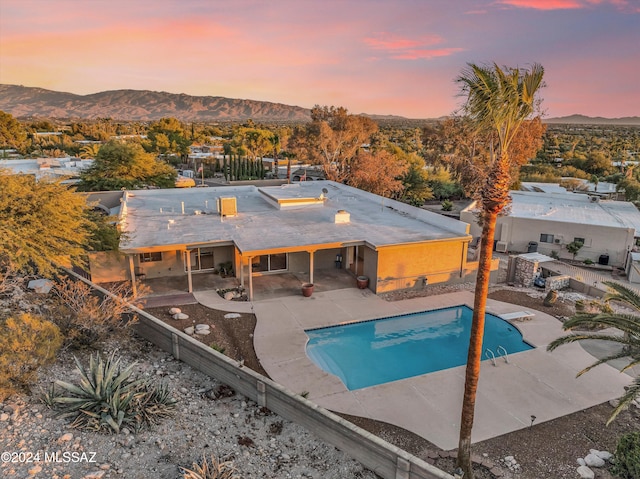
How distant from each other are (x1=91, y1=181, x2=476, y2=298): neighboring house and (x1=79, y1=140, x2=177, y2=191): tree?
8876 millimetres

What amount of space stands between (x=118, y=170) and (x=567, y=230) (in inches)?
1214

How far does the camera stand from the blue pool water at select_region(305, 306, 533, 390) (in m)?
13.3

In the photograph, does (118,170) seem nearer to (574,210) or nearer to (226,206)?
(226,206)

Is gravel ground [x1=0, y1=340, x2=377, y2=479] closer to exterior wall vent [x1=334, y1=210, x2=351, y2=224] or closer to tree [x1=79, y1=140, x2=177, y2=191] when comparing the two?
exterior wall vent [x1=334, y1=210, x2=351, y2=224]

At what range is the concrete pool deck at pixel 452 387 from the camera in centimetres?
1060

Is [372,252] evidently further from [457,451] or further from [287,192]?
[287,192]

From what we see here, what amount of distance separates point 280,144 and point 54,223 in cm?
5876

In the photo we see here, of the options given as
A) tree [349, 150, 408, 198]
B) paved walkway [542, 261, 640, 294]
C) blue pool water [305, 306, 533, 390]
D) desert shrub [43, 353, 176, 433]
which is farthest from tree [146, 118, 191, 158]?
desert shrub [43, 353, 176, 433]

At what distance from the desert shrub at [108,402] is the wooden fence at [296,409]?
5.09ft

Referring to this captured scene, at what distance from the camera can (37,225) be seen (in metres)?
15.0

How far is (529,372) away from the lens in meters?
12.9

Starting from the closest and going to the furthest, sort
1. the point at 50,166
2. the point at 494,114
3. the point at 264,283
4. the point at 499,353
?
the point at 494,114 < the point at 499,353 < the point at 264,283 < the point at 50,166

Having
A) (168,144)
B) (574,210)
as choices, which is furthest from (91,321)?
(168,144)

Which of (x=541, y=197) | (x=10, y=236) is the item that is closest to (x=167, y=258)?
(x=10, y=236)
